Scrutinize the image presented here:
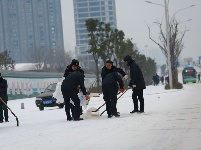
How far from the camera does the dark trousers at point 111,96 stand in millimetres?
13984

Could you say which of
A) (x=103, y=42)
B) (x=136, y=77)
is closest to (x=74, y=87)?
(x=136, y=77)

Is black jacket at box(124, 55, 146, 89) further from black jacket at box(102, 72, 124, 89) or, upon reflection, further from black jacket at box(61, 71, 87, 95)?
black jacket at box(61, 71, 87, 95)

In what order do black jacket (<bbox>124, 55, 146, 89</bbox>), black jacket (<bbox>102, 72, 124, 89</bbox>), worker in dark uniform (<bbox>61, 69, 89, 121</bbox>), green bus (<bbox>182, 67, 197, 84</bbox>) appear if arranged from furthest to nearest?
green bus (<bbox>182, 67, 197, 84</bbox>), black jacket (<bbox>124, 55, 146, 89</bbox>), black jacket (<bbox>102, 72, 124, 89</bbox>), worker in dark uniform (<bbox>61, 69, 89, 121</bbox>)

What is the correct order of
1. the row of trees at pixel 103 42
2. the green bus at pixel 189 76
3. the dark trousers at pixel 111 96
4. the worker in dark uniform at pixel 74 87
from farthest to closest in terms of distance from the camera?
1. the green bus at pixel 189 76
2. the row of trees at pixel 103 42
3. the dark trousers at pixel 111 96
4. the worker in dark uniform at pixel 74 87

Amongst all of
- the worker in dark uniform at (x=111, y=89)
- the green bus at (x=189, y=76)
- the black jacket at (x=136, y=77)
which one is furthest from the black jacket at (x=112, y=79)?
the green bus at (x=189, y=76)

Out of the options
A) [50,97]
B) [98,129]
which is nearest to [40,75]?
[50,97]

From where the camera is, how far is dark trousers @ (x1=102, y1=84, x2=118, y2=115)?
45.9ft

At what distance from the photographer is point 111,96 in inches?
553

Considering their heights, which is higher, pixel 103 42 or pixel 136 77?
pixel 103 42

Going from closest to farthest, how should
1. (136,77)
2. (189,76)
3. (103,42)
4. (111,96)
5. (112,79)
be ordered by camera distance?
(111,96) < (112,79) < (136,77) < (103,42) < (189,76)

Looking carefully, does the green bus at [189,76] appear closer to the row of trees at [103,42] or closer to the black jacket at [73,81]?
the row of trees at [103,42]

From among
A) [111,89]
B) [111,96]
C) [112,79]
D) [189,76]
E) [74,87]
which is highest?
[112,79]

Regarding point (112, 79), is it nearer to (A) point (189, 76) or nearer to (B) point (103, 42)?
(B) point (103, 42)

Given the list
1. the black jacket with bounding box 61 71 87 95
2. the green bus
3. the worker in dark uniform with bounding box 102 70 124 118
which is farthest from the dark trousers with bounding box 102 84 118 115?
the green bus
